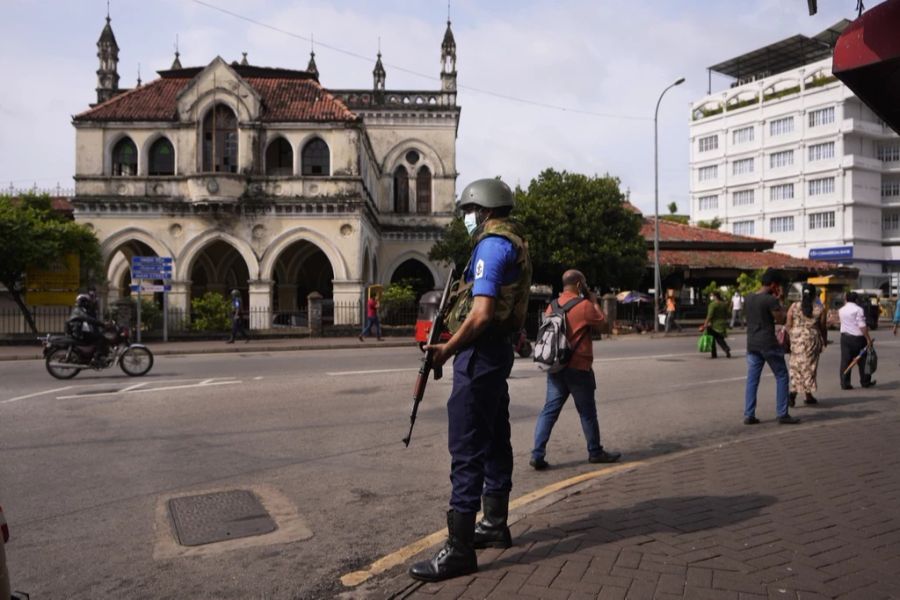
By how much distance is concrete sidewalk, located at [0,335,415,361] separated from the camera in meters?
20.8

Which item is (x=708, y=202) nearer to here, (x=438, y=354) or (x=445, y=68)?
(x=445, y=68)

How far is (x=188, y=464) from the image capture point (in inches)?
249

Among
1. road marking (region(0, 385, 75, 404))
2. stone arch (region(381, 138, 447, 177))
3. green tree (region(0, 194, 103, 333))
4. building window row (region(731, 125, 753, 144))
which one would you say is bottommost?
road marking (region(0, 385, 75, 404))

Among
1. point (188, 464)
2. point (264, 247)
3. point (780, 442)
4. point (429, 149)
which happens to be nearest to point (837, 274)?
point (429, 149)

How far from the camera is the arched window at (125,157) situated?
28.8 meters

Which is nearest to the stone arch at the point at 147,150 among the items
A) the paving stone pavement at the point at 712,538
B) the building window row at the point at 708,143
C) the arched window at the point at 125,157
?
the arched window at the point at 125,157

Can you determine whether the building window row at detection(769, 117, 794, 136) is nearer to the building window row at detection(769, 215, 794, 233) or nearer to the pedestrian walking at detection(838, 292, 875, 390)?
the building window row at detection(769, 215, 794, 233)

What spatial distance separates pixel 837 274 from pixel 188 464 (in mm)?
44380

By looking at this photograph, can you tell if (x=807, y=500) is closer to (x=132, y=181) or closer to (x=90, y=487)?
(x=90, y=487)

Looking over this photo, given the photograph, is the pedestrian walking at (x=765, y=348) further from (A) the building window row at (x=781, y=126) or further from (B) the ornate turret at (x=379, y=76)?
(A) the building window row at (x=781, y=126)

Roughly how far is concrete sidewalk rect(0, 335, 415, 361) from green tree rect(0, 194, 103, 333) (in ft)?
Result: 9.78

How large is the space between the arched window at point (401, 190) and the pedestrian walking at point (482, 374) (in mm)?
34303

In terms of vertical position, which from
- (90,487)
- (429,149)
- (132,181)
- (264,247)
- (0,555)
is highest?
(429,149)

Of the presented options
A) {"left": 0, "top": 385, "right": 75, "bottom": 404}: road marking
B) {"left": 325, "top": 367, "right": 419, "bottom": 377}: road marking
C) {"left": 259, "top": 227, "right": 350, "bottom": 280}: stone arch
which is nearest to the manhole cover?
{"left": 0, "top": 385, "right": 75, "bottom": 404}: road marking
